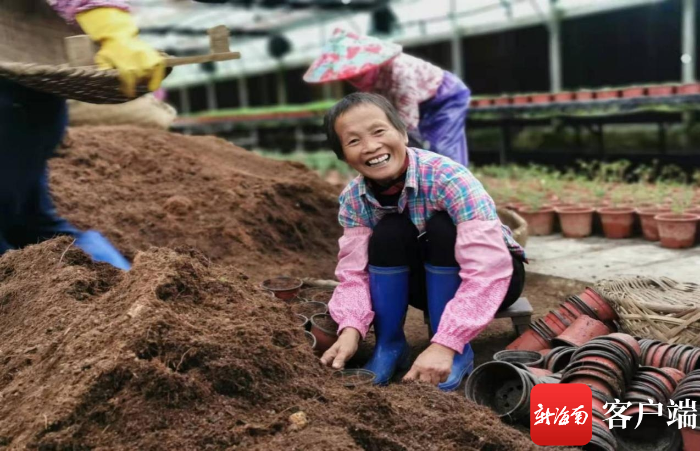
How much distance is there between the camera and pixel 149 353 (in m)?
1.46

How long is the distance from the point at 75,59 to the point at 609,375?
1883mm

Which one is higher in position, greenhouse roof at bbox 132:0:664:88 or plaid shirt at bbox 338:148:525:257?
greenhouse roof at bbox 132:0:664:88

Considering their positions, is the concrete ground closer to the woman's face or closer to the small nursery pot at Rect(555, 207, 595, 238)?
the small nursery pot at Rect(555, 207, 595, 238)

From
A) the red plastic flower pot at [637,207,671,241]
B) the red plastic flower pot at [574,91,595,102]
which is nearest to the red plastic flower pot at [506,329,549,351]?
the red plastic flower pot at [637,207,671,241]

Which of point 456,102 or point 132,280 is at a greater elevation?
point 456,102

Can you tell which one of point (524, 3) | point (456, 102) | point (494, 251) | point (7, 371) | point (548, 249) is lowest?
point (548, 249)

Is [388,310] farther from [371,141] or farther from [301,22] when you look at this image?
[301,22]

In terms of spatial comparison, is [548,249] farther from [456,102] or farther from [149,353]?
[149,353]

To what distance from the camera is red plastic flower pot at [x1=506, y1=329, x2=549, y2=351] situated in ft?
7.36

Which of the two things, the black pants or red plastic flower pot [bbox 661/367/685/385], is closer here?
red plastic flower pot [bbox 661/367/685/385]

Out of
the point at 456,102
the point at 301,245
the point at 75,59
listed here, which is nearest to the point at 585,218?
the point at 456,102

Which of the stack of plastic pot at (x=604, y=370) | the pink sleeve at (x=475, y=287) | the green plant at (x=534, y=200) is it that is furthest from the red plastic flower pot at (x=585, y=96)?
the stack of plastic pot at (x=604, y=370)

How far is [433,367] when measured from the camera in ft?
6.28

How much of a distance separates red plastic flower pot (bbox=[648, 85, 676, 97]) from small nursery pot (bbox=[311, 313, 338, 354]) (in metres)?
4.20
